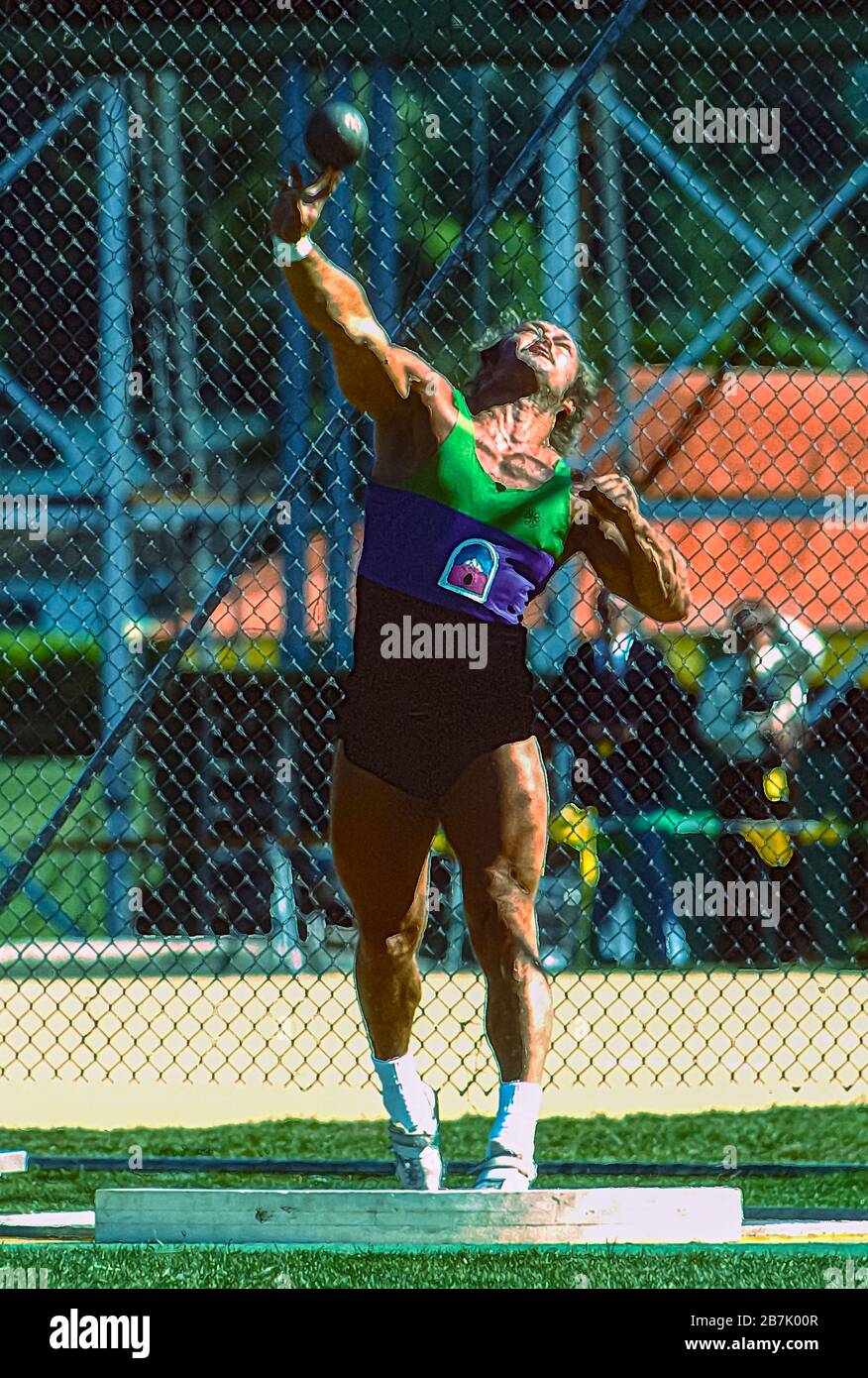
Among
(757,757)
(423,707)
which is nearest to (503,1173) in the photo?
(423,707)

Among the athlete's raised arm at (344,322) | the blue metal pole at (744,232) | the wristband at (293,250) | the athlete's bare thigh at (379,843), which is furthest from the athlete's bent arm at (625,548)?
the blue metal pole at (744,232)

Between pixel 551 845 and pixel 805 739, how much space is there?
1.28 metres

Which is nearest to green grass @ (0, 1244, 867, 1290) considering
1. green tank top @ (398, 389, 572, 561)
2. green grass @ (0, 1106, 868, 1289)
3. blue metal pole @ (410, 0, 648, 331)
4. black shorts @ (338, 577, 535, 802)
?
green grass @ (0, 1106, 868, 1289)

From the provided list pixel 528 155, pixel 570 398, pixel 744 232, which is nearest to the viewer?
pixel 570 398

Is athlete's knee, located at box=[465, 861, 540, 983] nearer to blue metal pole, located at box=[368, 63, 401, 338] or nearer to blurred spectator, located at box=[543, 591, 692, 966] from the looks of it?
blurred spectator, located at box=[543, 591, 692, 966]

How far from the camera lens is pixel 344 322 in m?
4.21

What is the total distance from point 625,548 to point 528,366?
0.47 m

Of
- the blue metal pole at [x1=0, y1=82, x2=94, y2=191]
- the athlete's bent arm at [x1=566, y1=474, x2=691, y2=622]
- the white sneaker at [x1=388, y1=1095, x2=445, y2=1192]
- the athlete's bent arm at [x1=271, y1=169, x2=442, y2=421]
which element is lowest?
the white sneaker at [x1=388, y1=1095, x2=445, y2=1192]

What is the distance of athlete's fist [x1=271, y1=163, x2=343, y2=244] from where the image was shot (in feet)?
13.4

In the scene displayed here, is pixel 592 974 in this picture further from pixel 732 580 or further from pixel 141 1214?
pixel 141 1214

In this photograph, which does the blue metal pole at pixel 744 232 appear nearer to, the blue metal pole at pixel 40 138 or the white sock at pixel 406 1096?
the blue metal pole at pixel 40 138

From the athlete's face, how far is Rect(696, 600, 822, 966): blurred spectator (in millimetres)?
4471

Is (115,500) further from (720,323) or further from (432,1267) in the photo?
(432,1267)

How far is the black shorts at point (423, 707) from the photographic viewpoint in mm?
4426
